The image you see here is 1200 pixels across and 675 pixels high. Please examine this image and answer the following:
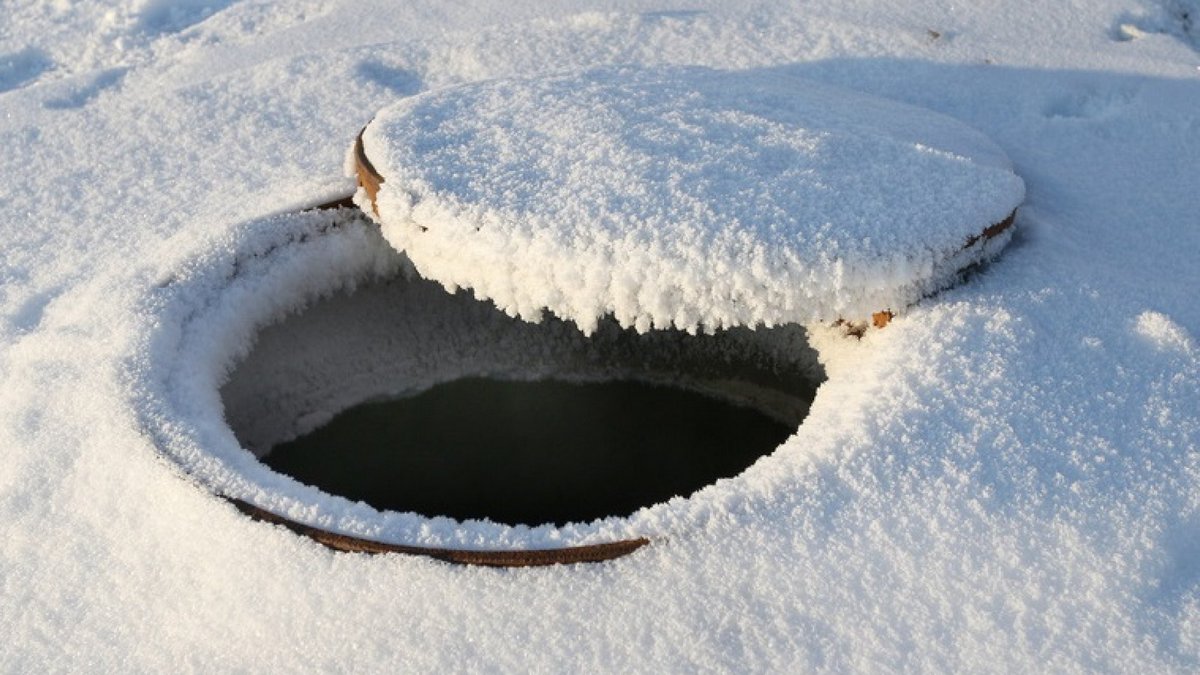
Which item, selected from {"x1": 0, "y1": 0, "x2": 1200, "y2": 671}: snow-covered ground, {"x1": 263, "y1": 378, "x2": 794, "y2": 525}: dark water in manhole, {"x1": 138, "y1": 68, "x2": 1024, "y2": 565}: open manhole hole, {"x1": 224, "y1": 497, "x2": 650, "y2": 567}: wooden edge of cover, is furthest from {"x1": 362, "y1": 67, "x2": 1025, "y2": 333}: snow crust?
{"x1": 263, "y1": 378, "x2": 794, "y2": 525}: dark water in manhole

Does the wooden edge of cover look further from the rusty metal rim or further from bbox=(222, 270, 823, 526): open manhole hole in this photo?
bbox=(222, 270, 823, 526): open manhole hole

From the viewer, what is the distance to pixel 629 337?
8.36 feet

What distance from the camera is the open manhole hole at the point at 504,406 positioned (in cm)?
241

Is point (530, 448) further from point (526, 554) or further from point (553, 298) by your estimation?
point (526, 554)

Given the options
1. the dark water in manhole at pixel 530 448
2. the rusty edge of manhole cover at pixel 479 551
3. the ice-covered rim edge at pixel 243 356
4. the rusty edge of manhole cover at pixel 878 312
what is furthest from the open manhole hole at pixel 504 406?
the rusty edge of manhole cover at pixel 479 551

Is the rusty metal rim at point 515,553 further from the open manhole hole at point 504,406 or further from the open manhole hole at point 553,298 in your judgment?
the open manhole hole at point 504,406

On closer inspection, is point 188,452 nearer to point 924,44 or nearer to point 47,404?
point 47,404

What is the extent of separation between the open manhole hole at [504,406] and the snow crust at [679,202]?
1.41ft

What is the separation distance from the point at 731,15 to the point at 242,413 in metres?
1.55

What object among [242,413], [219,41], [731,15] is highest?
[731,15]

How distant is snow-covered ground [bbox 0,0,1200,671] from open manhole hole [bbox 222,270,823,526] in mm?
208

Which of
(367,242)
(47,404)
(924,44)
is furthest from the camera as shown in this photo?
(924,44)

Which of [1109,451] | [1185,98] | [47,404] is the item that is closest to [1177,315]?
[1109,451]

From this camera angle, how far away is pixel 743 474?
1.66 meters
